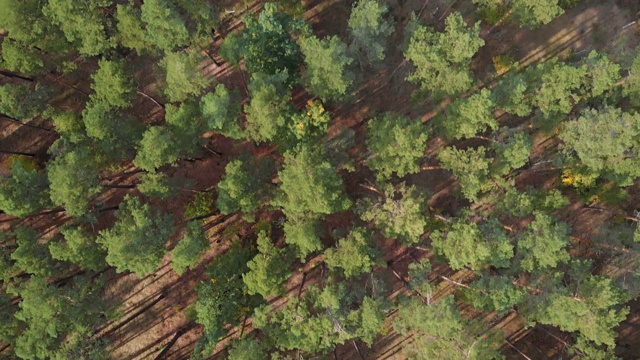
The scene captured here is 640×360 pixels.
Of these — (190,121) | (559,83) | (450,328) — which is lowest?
(450,328)

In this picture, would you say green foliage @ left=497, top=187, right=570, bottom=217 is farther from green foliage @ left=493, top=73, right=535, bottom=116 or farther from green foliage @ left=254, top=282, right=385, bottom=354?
green foliage @ left=254, top=282, right=385, bottom=354

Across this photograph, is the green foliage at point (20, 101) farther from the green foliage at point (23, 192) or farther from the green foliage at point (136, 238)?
the green foliage at point (136, 238)

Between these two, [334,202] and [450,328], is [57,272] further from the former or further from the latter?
[450,328]

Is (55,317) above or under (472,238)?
above

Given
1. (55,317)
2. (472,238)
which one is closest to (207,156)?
(55,317)

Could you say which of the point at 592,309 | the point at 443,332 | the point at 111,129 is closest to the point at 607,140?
the point at 592,309

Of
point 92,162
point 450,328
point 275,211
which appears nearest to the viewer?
point 450,328
